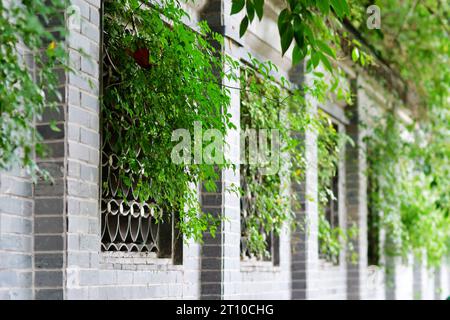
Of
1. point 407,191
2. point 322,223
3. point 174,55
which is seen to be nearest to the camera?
point 174,55

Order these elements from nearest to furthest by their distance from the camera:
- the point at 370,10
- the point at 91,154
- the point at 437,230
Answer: the point at 91,154 < the point at 370,10 < the point at 437,230

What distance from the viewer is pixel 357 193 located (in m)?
12.8

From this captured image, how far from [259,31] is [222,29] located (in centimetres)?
129

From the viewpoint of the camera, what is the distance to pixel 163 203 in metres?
6.71

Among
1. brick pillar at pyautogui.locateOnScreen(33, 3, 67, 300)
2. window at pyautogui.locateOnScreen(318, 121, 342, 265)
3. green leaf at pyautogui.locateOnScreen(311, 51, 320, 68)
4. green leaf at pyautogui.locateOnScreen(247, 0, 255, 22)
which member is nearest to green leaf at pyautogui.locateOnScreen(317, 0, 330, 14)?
green leaf at pyautogui.locateOnScreen(311, 51, 320, 68)

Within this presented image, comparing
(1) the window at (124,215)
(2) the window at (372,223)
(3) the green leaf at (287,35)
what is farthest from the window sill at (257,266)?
(2) the window at (372,223)

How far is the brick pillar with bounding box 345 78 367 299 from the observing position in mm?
12594

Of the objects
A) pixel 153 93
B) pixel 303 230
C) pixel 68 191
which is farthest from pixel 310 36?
pixel 303 230

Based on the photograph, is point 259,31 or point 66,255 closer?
point 66,255

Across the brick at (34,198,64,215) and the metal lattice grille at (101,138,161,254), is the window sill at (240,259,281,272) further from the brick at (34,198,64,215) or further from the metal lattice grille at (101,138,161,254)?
the brick at (34,198,64,215)

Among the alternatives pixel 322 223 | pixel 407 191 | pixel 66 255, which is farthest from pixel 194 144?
pixel 407 191

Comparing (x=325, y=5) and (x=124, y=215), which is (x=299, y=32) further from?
(x=124, y=215)

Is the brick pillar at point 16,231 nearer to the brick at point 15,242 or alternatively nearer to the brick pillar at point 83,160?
the brick at point 15,242

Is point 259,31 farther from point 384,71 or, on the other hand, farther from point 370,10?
point 384,71
